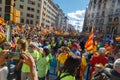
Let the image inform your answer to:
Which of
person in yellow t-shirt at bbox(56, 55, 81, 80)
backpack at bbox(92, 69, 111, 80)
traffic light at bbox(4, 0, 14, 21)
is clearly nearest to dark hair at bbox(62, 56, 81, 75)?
person in yellow t-shirt at bbox(56, 55, 81, 80)

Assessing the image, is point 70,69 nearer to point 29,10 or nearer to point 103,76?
point 103,76

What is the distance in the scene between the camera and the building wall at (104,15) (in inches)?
2960

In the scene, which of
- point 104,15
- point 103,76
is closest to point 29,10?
point 104,15

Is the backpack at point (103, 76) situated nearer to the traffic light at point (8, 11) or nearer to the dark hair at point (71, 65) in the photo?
the dark hair at point (71, 65)

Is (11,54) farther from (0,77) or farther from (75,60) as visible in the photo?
(75,60)

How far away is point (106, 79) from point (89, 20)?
92831mm

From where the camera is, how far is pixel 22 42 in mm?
6270

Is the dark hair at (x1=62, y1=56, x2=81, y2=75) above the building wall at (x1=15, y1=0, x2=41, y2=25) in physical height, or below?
below

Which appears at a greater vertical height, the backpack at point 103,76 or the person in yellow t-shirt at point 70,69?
the person in yellow t-shirt at point 70,69

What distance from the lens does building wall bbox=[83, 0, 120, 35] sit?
75194mm

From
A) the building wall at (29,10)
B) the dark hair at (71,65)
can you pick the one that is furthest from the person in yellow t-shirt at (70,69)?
the building wall at (29,10)

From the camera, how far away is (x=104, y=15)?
270ft

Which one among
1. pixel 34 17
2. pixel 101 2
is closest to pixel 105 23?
pixel 101 2

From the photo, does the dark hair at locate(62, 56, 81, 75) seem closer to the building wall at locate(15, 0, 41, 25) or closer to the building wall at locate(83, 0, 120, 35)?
the building wall at locate(83, 0, 120, 35)
